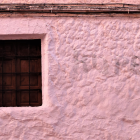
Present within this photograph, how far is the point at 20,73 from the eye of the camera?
3115 millimetres

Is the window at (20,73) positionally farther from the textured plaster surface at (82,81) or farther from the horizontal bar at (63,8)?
the horizontal bar at (63,8)

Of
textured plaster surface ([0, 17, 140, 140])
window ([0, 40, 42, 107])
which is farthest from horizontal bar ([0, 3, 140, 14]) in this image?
window ([0, 40, 42, 107])

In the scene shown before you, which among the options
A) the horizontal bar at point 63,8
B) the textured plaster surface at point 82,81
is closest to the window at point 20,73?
the textured plaster surface at point 82,81

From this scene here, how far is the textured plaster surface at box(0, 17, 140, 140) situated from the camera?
9.26 feet

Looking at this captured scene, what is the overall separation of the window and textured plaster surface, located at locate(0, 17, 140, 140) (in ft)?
0.61

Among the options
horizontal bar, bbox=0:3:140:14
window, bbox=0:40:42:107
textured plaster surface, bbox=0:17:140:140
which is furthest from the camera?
window, bbox=0:40:42:107

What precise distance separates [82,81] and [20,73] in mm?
1051

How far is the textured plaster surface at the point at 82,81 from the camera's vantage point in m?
2.82

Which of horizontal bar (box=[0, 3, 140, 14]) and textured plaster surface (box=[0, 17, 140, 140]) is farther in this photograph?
horizontal bar (box=[0, 3, 140, 14])

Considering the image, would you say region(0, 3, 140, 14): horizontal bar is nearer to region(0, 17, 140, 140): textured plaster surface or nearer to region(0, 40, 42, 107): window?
region(0, 17, 140, 140): textured plaster surface

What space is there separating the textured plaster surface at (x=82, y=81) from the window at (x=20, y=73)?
186 mm

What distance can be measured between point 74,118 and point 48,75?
77 cm

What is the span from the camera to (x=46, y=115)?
2830mm

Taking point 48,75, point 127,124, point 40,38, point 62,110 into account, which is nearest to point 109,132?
point 127,124
